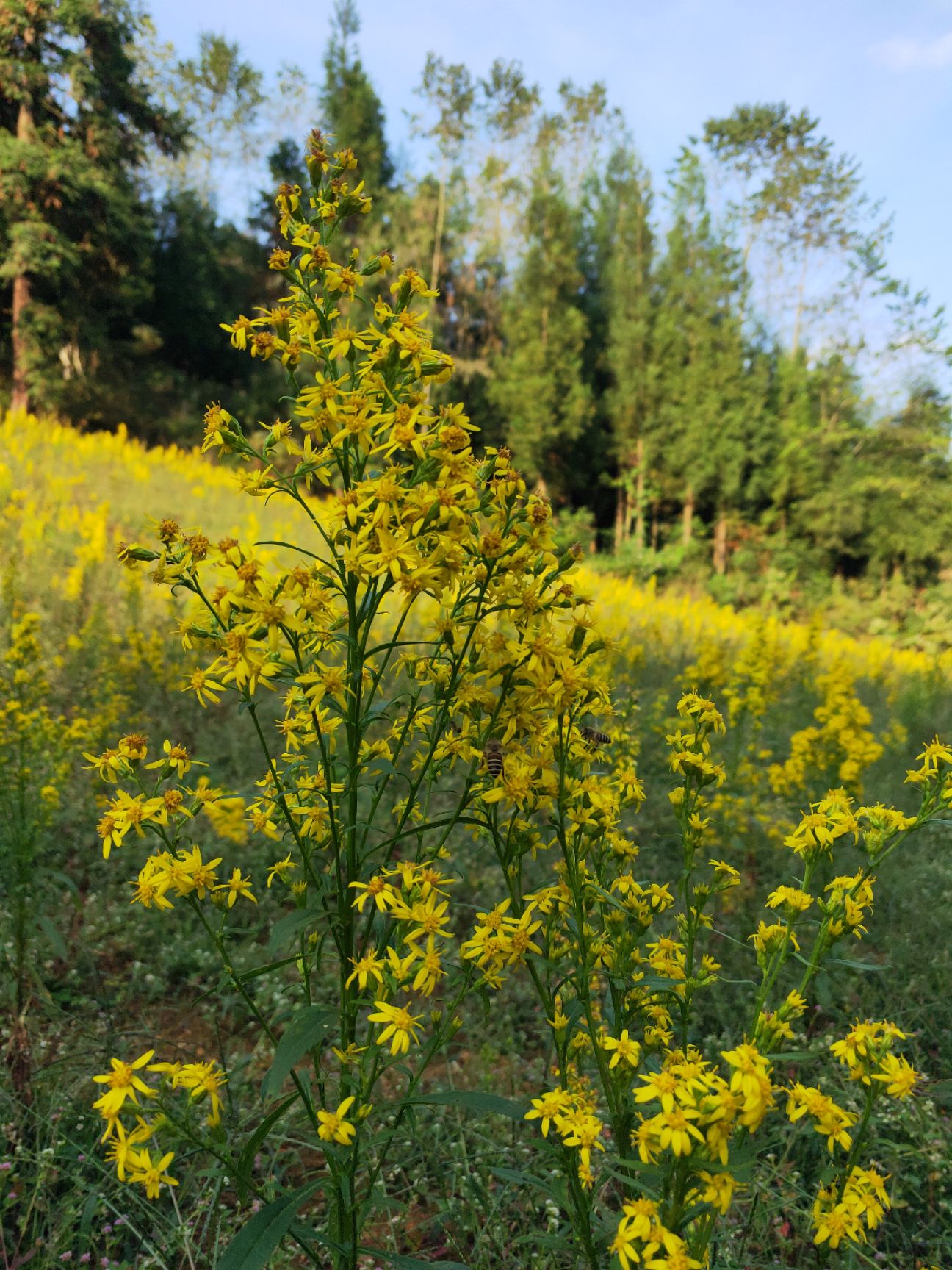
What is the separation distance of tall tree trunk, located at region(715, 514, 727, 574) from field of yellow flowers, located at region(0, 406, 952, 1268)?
12179 millimetres

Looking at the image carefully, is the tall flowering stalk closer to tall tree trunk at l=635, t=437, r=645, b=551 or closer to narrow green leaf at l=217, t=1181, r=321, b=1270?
narrow green leaf at l=217, t=1181, r=321, b=1270

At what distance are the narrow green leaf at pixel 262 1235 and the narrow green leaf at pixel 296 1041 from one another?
150 millimetres

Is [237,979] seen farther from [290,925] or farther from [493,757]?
[493,757]

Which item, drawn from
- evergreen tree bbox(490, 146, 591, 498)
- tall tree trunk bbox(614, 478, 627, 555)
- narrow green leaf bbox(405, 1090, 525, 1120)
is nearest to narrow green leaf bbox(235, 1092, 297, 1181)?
narrow green leaf bbox(405, 1090, 525, 1120)

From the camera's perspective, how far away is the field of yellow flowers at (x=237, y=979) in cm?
172

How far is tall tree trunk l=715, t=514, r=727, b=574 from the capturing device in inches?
699

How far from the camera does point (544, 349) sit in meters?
Answer: 16.8

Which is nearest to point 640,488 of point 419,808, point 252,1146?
point 419,808

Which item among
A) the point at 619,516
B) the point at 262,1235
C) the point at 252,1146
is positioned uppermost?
the point at 619,516

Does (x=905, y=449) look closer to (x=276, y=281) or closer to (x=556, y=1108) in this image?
(x=276, y=281)

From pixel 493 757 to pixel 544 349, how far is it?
55.5 ft

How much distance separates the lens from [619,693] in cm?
503

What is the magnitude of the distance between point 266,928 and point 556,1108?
2322mm

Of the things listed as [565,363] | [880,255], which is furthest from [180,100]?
[880,255]
